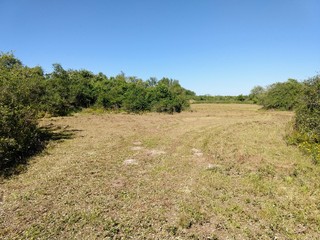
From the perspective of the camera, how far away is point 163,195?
6.96m

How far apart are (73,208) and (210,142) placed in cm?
952

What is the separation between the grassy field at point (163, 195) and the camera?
5238 millimetres

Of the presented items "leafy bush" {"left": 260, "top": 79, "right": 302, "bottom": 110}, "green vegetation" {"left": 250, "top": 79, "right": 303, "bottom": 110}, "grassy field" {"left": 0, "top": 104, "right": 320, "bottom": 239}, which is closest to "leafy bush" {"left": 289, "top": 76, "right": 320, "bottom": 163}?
"grassy field" {"left": 0, "top": 104, "right": 320, "bottom": 239}

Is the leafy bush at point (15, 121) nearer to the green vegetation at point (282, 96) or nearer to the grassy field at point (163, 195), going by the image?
the grassy field at point (163, 195)

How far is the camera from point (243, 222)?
18.1 ft

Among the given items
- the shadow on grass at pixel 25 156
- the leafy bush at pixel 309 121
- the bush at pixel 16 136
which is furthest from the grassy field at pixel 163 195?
the bush at pixel 16 136

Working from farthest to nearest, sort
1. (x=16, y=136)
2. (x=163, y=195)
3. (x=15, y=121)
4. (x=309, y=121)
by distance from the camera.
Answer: (x=309, y=121) < (x=15, y=121) < (x=16, y=136) < (x=163, y=195)

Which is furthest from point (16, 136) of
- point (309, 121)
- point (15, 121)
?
point (309, 121)

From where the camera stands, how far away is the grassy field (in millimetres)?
5238

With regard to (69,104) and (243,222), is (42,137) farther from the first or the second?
(69,104)

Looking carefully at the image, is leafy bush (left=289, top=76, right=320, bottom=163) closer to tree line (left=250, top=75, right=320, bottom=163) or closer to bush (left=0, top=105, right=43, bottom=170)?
tree line (left=250, top=75, right=320, bottom=163)

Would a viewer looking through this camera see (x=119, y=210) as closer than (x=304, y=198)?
Yes

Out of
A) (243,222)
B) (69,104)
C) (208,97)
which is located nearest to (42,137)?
(243,222)

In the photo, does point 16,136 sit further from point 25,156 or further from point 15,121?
point 25,156
